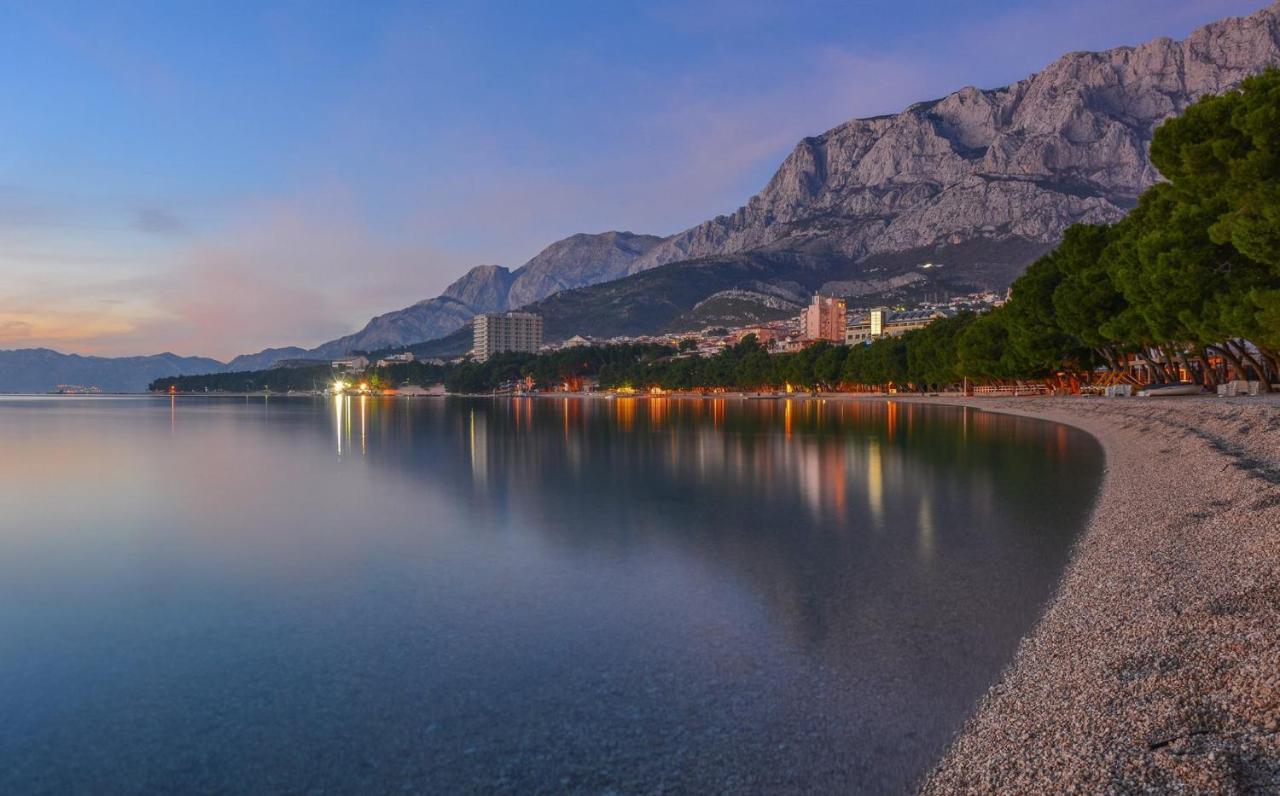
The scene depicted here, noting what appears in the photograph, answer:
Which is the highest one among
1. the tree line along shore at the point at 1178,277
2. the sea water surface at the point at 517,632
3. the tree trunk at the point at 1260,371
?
the tree line along shore at the point at 1178,277

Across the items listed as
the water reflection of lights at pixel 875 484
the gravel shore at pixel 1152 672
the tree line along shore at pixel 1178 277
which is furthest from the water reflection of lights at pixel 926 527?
the tree line along shore at pixel 1178 277

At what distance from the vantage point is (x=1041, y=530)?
1587 cm

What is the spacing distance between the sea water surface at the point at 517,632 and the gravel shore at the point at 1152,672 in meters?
0.56

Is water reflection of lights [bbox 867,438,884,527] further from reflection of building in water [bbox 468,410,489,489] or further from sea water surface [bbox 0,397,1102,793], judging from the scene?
reflection of building in water [bbox 468,410,489,489]

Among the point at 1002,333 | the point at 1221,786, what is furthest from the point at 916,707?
the point at 1002,333

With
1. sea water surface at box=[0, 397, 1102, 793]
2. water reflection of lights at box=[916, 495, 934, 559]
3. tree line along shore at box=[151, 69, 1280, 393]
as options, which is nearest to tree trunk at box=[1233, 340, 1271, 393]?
tree line along shore at box=[151, 69, 1280, 393]

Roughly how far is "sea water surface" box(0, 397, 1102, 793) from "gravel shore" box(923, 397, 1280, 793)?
1.84 ft

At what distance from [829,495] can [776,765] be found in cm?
1597

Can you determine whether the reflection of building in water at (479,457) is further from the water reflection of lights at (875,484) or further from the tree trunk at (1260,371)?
the tree trunk at (1260,371)

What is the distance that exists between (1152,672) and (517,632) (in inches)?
282

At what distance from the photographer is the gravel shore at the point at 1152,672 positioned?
17.7ft

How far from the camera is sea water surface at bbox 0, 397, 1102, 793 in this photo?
6836mm

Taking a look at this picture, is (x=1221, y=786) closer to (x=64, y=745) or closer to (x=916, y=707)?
(x=916, y=707)

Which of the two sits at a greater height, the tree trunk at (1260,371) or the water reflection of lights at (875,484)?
the tree trunk at (1260,371)
